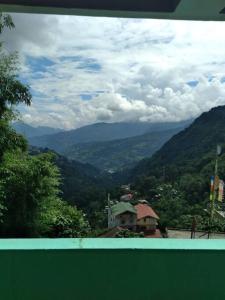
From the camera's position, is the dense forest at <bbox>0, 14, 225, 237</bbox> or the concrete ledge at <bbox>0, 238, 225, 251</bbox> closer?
the concrete ledge at <bbox>0, 238, 225, 251</bbox>

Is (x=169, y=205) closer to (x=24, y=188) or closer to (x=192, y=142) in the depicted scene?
(x=24, y=188)

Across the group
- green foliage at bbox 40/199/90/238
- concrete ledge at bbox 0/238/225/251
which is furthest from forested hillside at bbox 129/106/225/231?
concrete ledge at bbox 0/238/225/251

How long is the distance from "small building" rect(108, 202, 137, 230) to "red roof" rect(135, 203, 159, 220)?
0.50m

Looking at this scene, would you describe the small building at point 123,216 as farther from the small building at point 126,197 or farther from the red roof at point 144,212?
the small building at point 126,197

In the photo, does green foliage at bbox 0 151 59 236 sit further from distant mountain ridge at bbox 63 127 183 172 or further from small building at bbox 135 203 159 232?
distant mountain ridge at bbox 63 127 183 172

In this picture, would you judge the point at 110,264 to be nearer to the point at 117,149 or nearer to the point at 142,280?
the point at 142,280

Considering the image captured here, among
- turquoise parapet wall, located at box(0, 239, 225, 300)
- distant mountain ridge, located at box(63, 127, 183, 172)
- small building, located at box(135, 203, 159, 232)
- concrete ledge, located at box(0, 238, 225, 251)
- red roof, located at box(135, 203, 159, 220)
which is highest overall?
distant mountain ridge, located at box(63, 127, 183, 172)

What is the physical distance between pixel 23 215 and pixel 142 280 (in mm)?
10205

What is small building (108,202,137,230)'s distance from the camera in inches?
1105

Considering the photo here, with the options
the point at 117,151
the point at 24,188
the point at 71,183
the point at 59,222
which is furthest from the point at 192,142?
the point at 117,151

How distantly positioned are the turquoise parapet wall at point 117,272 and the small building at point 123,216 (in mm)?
25926

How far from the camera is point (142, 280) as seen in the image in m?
1.64

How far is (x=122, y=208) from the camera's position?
29.4m

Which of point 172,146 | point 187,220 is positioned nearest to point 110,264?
point 187,220
